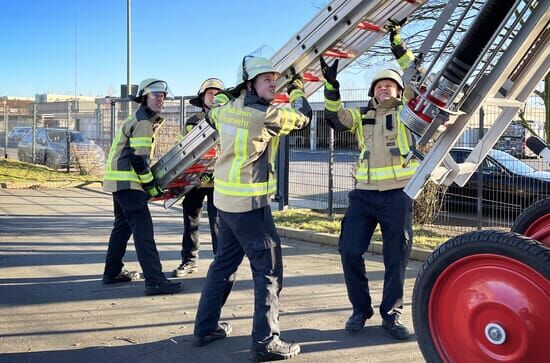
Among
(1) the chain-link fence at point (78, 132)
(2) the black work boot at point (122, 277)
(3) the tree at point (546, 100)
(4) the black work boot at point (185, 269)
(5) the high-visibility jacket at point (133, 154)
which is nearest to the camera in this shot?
(5) the high-visibility jacket at point (133, 154)

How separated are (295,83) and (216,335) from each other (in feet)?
6.60

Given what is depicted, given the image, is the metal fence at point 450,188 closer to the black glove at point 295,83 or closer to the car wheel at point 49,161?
the black glove at point 295,83

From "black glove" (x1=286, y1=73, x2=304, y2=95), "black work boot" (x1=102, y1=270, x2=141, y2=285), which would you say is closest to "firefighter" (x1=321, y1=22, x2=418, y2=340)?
"black glove" (x1=286, y1=73, x2=304, y2=95)

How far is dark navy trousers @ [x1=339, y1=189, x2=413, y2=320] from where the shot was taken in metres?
4.32

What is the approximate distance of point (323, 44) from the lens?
169 inches

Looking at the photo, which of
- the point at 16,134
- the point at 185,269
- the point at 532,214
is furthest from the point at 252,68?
the point at 16,134

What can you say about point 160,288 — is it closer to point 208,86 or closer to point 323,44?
point 208,86

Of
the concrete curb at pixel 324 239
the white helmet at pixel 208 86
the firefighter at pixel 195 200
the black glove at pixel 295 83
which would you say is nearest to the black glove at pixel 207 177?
the firefighter at pixel 195 200

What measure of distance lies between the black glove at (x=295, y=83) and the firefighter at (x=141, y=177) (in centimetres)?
155

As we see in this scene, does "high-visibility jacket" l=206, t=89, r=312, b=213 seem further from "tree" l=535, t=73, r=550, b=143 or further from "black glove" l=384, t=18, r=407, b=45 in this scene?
"tree" l=535, t=73, r=550, b=143

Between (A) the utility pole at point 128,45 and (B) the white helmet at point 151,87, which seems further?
(A) the utility pole at point 128,45

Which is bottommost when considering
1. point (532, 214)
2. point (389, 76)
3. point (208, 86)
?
point (532, 214)

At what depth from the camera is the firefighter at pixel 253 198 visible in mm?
3885

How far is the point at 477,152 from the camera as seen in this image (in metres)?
3.11
